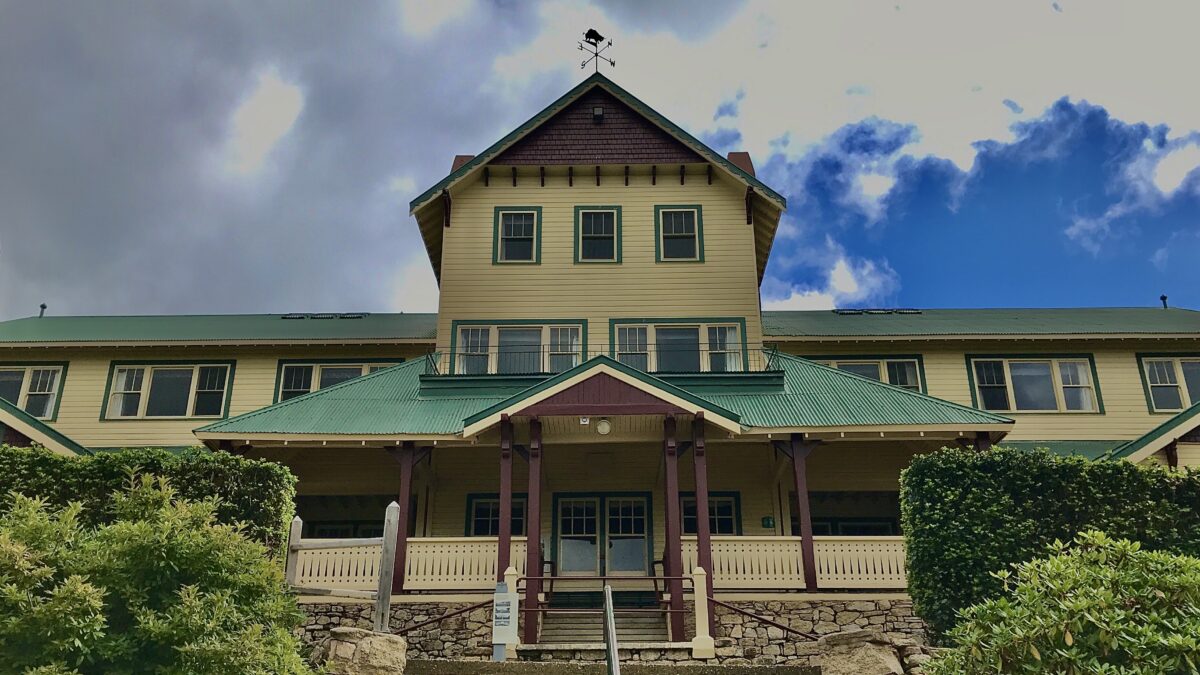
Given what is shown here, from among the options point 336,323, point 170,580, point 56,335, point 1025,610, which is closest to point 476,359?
point 336,323

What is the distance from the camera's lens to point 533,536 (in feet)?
55.7

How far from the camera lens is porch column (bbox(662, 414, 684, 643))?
16141 mm

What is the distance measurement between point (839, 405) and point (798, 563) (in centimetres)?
354

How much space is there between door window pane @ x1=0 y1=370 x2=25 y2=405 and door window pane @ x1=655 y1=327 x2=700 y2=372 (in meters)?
15.9

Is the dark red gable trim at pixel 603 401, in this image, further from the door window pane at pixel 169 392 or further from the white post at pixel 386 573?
the door window pane at pixel 169 392

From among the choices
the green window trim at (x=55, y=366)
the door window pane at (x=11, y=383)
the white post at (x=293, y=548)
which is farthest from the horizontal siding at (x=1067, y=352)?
the door window pane at (x=11, y=383)

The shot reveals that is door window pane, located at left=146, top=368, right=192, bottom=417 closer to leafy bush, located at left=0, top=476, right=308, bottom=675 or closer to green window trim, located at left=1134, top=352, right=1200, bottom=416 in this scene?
leafy bush, located at left=0, top=476, right=308, bottom=675

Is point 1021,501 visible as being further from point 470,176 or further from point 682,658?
point 470,176

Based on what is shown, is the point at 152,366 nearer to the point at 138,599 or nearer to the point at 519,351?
the point at 519,351

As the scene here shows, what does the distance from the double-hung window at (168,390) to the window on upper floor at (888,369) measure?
598 inches

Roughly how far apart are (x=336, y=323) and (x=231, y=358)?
2.97m

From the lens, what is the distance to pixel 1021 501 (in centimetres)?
1376

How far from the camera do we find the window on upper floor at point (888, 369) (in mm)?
24359

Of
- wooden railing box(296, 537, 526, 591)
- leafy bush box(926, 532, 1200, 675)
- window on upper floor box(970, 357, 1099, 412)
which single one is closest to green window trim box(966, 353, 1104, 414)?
window on upper floor box(970, 357, 1099, 412)
